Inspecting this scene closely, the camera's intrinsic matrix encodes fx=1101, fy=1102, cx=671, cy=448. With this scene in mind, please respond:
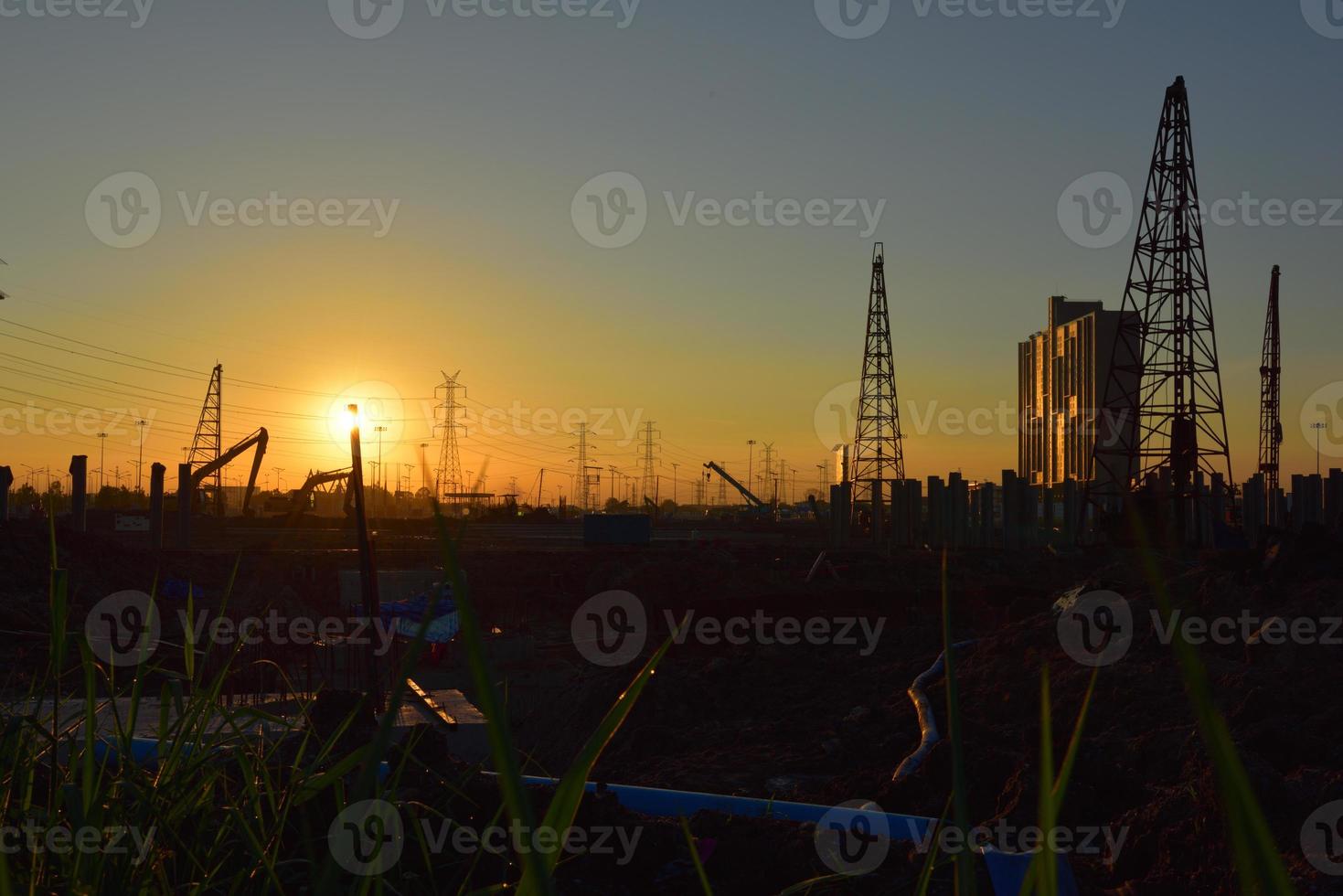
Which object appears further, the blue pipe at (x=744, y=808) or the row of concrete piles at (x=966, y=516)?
the row of concrete piles at (x=966, y=516)

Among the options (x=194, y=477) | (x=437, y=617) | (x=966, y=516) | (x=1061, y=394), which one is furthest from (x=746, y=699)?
(x=1061, y=394)

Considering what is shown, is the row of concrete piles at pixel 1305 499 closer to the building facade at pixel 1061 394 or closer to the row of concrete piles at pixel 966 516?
the row of concrete piles at pixel 966 516

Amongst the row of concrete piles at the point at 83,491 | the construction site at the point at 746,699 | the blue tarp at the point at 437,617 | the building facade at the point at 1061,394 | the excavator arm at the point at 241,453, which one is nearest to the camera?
the construction site at the point at 746,699

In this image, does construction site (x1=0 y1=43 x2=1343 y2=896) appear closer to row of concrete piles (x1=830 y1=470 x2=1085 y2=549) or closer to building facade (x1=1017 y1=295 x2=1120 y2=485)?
row of concrete piles (x1=830 y1=470 x2=1085 y2=549)

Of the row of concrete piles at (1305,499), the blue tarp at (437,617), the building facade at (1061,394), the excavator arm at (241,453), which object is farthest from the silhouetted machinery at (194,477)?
the building facade at (1061,394)

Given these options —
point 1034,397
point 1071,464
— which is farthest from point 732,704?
point 1034,397

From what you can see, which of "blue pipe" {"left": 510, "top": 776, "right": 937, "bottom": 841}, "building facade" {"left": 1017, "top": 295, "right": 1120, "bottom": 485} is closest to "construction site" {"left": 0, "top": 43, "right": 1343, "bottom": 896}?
"blue pipe" {"left": 510, "top": 776, "right": 937, "bottom": 841}

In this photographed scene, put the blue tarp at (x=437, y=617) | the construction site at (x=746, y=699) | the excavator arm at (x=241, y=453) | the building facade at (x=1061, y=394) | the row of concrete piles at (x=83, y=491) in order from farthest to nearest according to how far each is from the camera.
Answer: the building facade at (x=1061, y=394)
the excavator arm at (x=241, y=453)
the row of concrete piles at (x=83, y=491)
the blue tarp at (x=437, y=617)
the construction site at (x=746, y=699)

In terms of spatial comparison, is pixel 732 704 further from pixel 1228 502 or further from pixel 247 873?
pixel 1228 502
